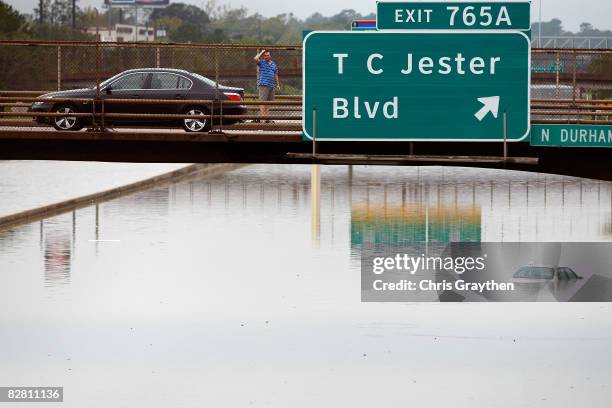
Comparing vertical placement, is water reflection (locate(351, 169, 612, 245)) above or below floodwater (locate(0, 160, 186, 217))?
below

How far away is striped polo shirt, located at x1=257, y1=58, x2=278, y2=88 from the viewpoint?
2750cm

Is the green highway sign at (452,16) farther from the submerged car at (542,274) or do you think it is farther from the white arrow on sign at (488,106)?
the submerged car at (542,274)

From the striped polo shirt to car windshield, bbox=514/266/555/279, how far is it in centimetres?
662

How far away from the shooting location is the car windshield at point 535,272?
3088 centimetres

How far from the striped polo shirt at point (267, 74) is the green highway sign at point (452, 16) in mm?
8715

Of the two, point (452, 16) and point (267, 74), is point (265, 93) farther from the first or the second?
point (452, 16)

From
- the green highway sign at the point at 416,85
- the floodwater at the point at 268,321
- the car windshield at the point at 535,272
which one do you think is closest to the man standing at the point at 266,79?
the floodwater at the point at 268,321

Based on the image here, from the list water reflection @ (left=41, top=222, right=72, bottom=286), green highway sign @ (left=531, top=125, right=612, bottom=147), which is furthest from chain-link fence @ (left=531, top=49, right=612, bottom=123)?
water reflection @ (left=41, top=222, right=72, bottom=286)

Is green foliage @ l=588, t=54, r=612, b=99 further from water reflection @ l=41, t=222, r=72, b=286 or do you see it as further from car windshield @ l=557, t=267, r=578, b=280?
water reflection @ l=41, t=222, r=72, b=286

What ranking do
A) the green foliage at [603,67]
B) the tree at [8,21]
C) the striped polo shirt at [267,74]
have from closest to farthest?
the striped polo shirt at [267,74], the green foliage at [603,67], the tree at [8,21]

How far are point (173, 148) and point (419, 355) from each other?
13.5 feet

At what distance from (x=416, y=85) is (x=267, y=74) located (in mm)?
8887

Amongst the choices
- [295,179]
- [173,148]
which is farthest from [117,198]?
[173,148]

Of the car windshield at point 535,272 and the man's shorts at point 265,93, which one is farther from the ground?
the man's shorts at point 265,93
